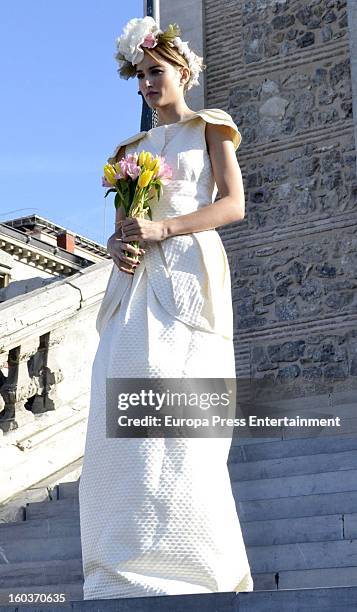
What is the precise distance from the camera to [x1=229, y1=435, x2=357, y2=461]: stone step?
6.34 metres

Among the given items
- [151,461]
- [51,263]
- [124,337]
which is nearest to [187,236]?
[124,337]

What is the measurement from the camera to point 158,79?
453cm

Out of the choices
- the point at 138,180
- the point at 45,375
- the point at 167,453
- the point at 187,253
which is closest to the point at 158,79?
the point at 138,180

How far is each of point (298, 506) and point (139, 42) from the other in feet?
7.74

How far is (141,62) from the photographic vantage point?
177 inches

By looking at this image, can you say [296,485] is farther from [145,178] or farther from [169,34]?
[169,34]

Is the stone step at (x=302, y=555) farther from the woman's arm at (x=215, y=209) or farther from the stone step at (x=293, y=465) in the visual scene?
the woman's arm at (x=215, y=209)

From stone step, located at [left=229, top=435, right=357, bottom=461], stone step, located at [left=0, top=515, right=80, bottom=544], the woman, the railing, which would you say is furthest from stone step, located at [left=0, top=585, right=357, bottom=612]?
the railing

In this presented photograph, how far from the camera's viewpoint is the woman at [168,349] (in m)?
3.79

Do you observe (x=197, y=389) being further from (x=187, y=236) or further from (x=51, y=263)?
(x=51, y=263)

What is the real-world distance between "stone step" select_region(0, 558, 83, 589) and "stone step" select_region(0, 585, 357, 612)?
2028mm

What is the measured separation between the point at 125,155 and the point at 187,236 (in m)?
0.50

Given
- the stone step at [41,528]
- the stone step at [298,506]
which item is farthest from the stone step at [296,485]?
the stone step at [41,528]

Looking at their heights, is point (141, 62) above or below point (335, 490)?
above
